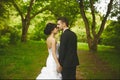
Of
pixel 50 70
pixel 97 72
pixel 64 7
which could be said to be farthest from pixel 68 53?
pixel 64 7

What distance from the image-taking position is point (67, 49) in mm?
8727

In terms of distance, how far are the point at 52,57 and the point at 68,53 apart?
107 centimetres

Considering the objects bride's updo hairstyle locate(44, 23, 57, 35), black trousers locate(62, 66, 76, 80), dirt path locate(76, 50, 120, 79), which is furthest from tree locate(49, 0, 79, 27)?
black trousers locate(62, 66, 76, 80)

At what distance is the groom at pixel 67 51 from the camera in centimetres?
867

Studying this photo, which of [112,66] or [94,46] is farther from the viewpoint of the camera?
[94,46]

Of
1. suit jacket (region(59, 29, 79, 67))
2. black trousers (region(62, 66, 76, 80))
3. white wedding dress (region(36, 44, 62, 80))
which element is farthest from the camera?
white wedding dress (region(36, 44, 62, 80))

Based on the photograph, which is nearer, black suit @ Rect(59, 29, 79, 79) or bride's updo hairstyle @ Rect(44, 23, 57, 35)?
black suit @ Rect(59, 29, 79, 79)

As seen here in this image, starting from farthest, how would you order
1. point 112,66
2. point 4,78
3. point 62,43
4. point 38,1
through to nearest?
point 38,1, point 112,66, point 4,78, point 62,43

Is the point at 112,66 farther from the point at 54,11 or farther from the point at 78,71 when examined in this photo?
the point at 54,11

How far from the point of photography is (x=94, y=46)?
91.6 ft

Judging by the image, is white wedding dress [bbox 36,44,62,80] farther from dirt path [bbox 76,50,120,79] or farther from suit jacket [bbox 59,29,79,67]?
dirt path [bbox 76,50,120,79]

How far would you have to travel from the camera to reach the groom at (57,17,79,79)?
28.5ft

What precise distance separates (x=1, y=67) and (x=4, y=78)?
2892 mm

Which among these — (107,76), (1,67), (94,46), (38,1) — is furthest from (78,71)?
(38,1)
